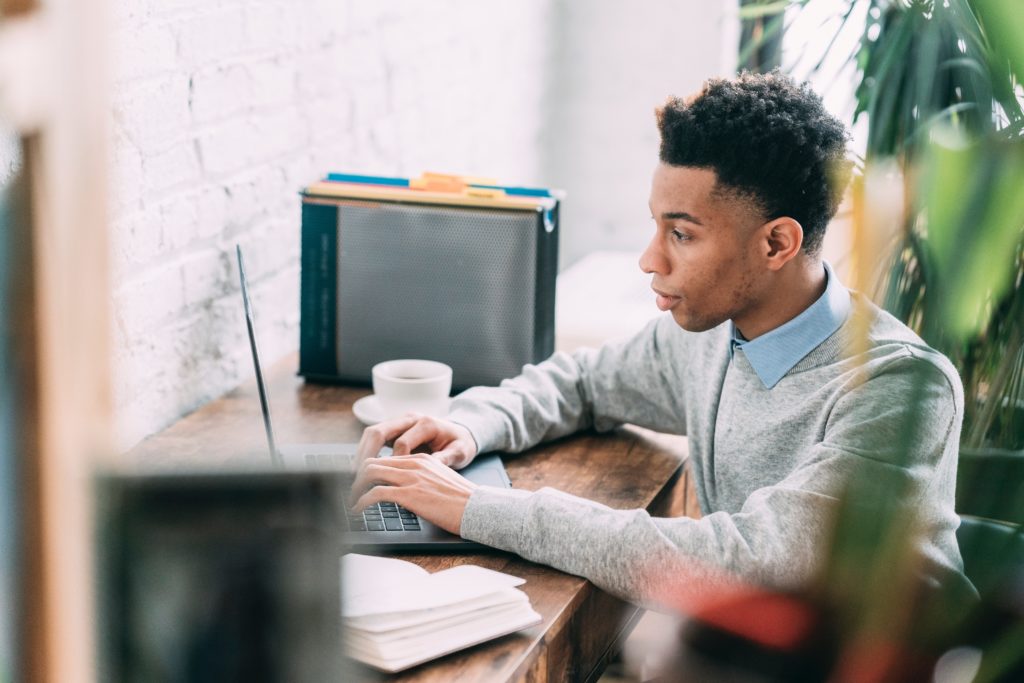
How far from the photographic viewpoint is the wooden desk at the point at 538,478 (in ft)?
2.98

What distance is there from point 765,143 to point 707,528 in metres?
0.45

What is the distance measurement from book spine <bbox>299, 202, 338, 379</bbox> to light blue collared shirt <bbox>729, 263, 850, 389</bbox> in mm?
612

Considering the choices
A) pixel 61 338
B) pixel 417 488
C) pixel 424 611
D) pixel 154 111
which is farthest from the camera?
pixel 154 111

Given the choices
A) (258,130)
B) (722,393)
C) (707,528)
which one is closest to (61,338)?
(707,528)

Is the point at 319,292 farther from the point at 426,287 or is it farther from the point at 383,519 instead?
the point at 383,519

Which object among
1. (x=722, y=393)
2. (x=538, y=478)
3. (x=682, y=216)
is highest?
(x=682, y=216)

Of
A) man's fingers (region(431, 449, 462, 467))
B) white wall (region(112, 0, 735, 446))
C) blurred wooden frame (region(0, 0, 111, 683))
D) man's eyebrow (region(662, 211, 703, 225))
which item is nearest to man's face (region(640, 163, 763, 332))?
man's eyebrow (region(662, 211, 703, 225))

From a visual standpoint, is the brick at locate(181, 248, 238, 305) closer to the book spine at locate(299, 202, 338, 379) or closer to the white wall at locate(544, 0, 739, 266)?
the book spine at locate(299, 202, 338, 379)

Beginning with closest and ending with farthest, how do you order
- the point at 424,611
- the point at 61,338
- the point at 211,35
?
the point at 61,338 → the point at 424,611 → the point at 211,35

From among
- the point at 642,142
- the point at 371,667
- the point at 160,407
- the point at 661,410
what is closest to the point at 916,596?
the point at 371,667

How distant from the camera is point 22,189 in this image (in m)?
0.22

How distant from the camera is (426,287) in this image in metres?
1.55

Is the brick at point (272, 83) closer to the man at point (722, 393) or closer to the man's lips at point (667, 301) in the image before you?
the man at point (722, 393)

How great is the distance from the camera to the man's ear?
123 cm
